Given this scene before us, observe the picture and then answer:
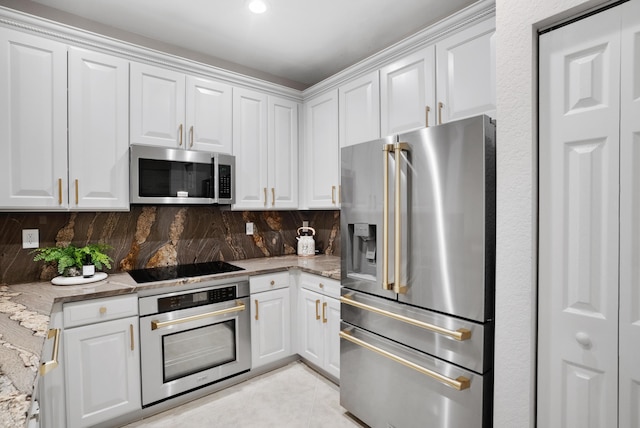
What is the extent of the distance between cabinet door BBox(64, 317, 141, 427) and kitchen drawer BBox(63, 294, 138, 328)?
0.12 feet

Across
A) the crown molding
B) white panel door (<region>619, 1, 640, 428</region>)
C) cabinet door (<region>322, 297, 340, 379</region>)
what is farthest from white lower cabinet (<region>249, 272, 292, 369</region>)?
white panel door (<region>619, 1, 640, 428</region>)

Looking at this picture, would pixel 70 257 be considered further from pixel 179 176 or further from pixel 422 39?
pixel 422 39

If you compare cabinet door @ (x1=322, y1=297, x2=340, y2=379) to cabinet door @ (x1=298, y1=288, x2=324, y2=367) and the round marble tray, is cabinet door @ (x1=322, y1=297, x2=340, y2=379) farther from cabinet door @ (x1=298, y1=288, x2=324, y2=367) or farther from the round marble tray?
the round marble tray

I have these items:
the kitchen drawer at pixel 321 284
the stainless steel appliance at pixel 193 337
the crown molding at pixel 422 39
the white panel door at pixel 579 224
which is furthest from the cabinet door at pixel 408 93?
the stainless steel appliance at pixel 193 337

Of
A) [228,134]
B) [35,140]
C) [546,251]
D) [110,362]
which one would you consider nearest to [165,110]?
[228,134]

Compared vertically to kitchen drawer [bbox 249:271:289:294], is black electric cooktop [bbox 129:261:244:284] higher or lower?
higher

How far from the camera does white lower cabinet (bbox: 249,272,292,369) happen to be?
263 centimetres

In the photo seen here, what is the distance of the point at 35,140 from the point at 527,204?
267 centimetres

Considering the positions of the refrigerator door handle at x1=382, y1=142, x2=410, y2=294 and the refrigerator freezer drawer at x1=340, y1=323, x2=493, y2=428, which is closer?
the refrigerator freezer drawer at x1=340, y1=323, x2=493, y2=428

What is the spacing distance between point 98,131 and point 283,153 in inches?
57.9

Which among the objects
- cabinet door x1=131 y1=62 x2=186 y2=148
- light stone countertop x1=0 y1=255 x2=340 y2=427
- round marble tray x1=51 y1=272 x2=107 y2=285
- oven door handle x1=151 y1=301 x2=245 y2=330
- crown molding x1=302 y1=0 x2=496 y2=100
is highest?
crown molding x1=302 y1=0 x2=496 y2=100

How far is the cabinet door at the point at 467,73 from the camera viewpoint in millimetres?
1848

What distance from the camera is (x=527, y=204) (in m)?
1.29

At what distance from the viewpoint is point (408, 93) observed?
89.4 inches
